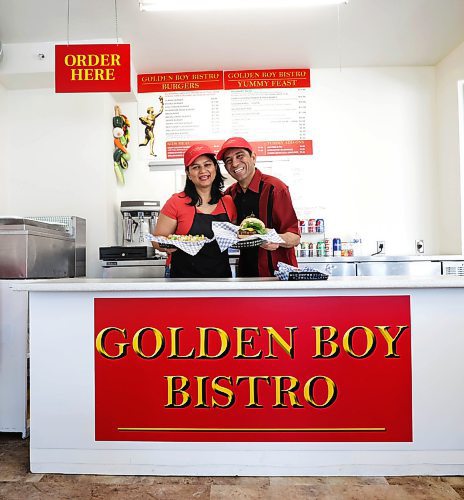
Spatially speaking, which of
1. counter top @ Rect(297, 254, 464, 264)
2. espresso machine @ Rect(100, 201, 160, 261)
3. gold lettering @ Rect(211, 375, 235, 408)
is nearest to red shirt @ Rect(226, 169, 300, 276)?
gold lettering @ Rect(211, 375, 235, 408)

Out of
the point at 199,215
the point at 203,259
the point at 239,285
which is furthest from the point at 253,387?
the point at 199,215

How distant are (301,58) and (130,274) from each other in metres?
2.88

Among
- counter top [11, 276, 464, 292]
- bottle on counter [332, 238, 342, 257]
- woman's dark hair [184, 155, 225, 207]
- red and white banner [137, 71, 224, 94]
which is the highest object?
red and white banner [137, 71, 224, 94]

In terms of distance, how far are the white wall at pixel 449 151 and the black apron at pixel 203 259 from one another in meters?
3.15

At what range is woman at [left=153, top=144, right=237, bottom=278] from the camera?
9.14 ft

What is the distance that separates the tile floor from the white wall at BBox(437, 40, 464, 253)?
329 cm

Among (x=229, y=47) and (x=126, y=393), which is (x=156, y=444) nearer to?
(x=126, y=393)

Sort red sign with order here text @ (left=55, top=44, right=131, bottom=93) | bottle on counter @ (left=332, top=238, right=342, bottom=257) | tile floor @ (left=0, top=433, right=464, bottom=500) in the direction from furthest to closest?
bottle on counter @ (left=332, top=238, right=342, bottom=257), red sign with order here text @ (left=55, top=44, right=131, bottom=93), tile floor @ (left=0, top=433, right=464, bottom=500)

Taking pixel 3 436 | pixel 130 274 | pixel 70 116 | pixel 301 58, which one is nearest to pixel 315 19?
pixel 301 58

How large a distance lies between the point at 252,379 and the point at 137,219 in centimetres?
314

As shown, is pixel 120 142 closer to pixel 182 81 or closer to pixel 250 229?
pixel 182 81

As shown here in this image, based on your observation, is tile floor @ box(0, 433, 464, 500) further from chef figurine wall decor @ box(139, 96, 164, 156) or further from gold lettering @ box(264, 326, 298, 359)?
chef figurine wall decor @ box(139, 96, 164, 156)

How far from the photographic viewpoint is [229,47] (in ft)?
15.7

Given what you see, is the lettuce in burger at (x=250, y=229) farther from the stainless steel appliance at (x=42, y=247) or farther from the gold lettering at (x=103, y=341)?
the stainless steel appliance at (x=42, y=247)
